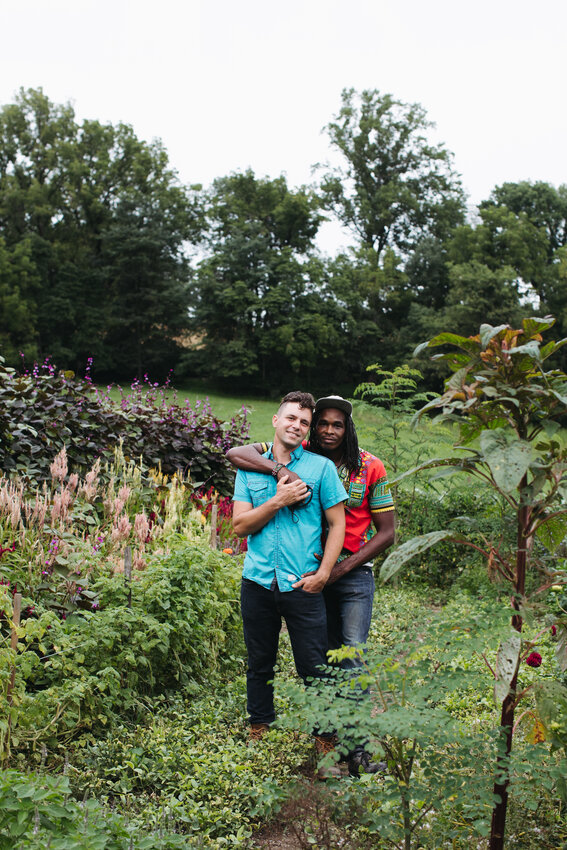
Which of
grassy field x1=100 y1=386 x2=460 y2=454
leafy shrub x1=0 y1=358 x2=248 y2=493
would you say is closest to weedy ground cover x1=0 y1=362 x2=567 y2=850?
leafy shrub x1=0 y1=358 x2=248 y2=493

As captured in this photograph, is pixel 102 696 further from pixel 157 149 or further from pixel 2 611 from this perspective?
pixel 157 149

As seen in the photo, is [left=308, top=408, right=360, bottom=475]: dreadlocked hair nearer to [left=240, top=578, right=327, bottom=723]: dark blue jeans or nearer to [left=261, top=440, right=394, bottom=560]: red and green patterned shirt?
[left=261, top=440, right=394, bottom=560]: red and green patterned shirt

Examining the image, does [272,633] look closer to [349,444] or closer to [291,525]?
[291,525]

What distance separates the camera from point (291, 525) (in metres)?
3.42

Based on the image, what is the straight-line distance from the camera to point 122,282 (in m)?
36.7

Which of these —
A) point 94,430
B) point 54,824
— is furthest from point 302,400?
point 94,430

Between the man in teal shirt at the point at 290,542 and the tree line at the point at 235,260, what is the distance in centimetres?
2850

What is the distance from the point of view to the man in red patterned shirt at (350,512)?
350 centimetres

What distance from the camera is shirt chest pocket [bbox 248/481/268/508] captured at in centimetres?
349

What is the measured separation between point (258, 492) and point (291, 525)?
234mm

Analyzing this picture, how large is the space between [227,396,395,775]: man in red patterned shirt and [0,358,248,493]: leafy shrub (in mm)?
3101

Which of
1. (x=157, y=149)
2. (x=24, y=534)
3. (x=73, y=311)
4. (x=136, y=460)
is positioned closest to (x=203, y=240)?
(x=157, y=149)

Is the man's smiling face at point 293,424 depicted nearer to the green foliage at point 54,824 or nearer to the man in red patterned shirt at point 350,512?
the man in red patterned shirt at point 350,512

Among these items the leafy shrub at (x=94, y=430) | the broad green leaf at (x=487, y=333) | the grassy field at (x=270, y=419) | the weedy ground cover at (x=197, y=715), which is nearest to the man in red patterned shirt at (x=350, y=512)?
the weedy ground cover at (x=197, y=715)
